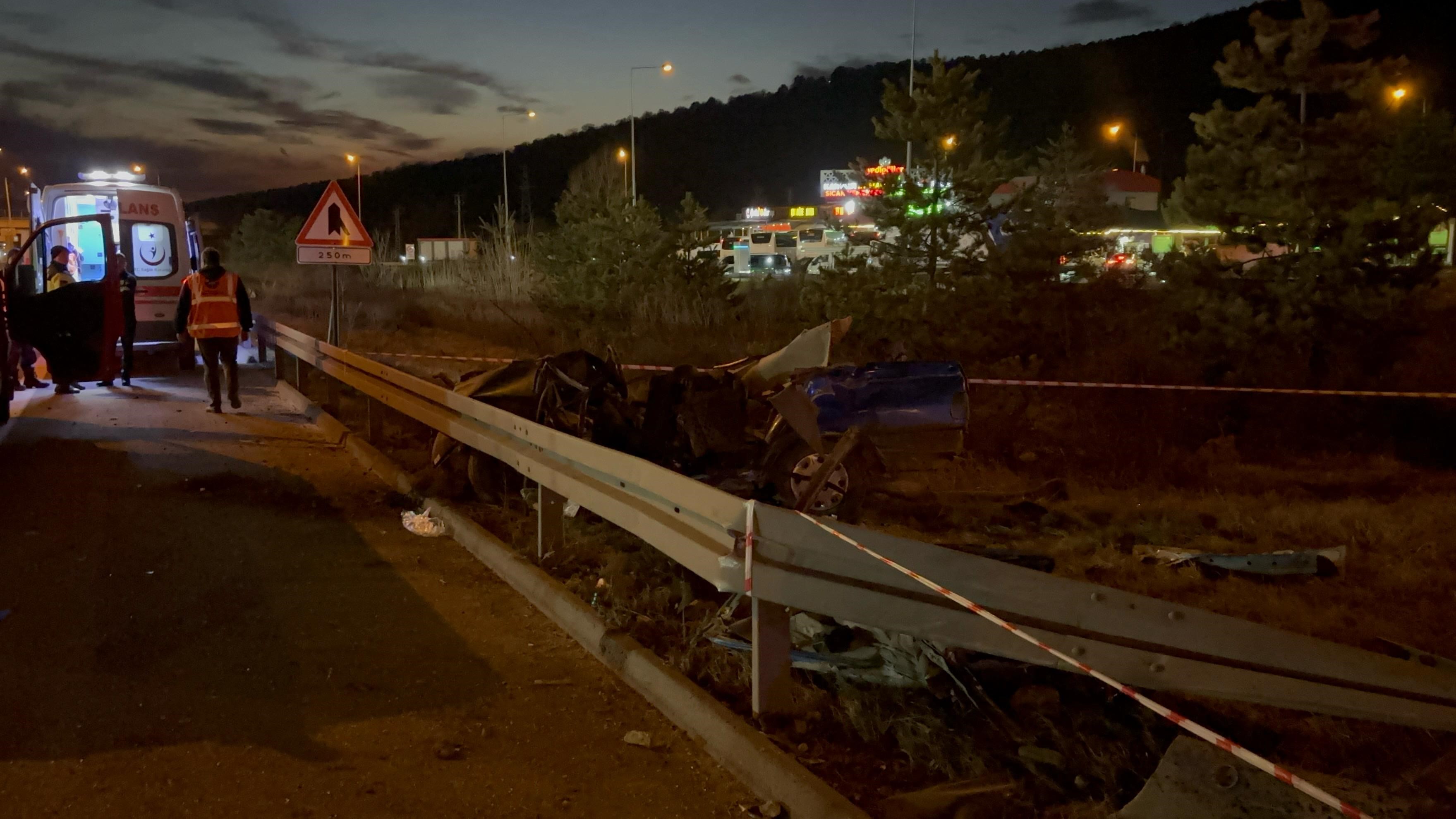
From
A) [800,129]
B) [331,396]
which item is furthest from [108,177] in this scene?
[800,129]

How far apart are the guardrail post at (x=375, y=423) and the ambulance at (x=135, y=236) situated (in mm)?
8144

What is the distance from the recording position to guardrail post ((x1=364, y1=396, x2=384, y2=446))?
10.4 metres

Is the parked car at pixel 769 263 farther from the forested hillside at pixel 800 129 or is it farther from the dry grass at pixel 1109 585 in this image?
the forested hillside at pixel 800 129

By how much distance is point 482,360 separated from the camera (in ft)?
38.2

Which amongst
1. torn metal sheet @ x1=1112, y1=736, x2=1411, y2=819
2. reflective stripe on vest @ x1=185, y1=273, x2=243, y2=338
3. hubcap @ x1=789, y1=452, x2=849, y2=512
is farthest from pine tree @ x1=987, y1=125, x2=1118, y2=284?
torn metal sheet @ x1=1112, y1=736, x2=1411, y2=819

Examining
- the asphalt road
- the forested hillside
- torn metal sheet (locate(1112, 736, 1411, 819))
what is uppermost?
the forested hillside

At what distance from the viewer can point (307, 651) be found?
506cm

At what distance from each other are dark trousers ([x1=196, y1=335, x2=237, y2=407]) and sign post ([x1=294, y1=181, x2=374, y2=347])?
46.2 inches

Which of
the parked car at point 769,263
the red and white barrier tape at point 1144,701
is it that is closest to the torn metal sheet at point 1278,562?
the red and white barrier tape at point 1144,701

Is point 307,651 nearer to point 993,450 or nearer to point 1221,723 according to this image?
point 1221,723

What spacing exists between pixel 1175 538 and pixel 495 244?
3410 centimetres

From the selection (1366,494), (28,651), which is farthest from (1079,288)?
(28,651)

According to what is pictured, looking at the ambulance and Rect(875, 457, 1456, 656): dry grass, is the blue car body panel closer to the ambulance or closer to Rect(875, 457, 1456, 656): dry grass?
Rect(875, 457, 1456, 656): dry grass

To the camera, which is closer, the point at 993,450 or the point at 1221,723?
the point at 1221,723
